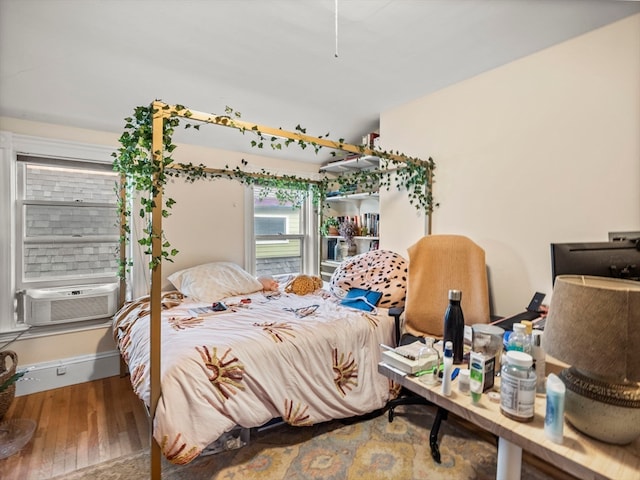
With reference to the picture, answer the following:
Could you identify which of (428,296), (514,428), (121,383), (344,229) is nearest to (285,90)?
(344,229)

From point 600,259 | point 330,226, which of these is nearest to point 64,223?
point 330,226

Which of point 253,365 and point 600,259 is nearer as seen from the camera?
point 600,259

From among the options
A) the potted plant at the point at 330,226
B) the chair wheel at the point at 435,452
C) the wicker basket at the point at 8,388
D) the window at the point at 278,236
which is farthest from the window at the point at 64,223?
the chair wheel at the point at 435,452

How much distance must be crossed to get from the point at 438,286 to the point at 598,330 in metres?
1.52

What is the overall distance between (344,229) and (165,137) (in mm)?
2431

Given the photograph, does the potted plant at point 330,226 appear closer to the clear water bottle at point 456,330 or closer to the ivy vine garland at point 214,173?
the ivy vine garland at point 214,173

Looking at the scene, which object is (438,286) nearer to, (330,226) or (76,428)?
(330,226)

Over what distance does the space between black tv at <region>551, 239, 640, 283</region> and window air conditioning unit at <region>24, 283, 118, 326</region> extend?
3327 mm

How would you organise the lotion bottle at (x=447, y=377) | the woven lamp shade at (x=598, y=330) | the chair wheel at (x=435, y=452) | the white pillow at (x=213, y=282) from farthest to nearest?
the white pillow at (x=213, y=282) → the chair wheel at (x=435, y=452) → the lotion bottle at (x=447, y=377) → the woven lamp shade at (x=598, y=330)

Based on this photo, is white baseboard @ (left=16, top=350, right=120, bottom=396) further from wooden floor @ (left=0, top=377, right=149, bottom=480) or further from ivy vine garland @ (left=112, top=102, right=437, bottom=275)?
ivy vine garland @ (left=112, top=102, right=437, bottom=275)

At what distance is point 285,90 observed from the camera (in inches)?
98.0

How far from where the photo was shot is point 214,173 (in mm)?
3254

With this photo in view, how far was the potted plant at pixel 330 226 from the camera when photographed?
12.7 ft

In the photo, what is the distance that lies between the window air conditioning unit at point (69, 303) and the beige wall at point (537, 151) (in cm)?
296
